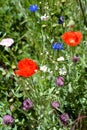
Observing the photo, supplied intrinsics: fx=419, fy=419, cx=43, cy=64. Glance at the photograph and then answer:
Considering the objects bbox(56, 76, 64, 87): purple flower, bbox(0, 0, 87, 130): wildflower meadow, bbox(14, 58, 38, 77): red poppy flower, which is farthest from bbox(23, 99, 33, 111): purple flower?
bbox(14, 58, 38, 77): red poppy flower

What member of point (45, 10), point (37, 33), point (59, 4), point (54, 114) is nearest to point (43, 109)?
point (54, 114)

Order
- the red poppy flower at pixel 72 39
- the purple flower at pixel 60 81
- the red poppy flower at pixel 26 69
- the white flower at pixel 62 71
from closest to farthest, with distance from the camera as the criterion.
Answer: the red poppy flower at pixel 26 69 → the red poppy flower at pixel 72 39 → the purple flower at pixel 60 81 → the white flower at pixel 62 71

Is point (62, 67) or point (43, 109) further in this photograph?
point (62, 67)

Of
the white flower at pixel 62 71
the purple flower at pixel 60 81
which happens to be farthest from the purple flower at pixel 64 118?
the white flower at pixel 62 71

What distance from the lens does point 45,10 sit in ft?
10.2

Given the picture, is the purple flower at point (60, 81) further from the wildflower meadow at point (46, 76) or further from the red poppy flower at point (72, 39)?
the red poppy flower at point (72, 39)

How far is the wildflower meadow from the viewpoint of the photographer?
2068 mm

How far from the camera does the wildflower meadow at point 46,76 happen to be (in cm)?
207

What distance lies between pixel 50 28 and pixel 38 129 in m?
1.10

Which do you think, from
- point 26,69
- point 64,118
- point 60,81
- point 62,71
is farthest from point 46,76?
point 26,69

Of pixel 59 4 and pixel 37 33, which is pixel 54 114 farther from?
pixel 59 4

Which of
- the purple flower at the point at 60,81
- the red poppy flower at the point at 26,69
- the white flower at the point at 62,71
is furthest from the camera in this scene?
the white flower at the point at 62,71

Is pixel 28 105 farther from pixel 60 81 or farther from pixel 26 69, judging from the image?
pixel 26 69

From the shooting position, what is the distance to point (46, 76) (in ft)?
7.95
